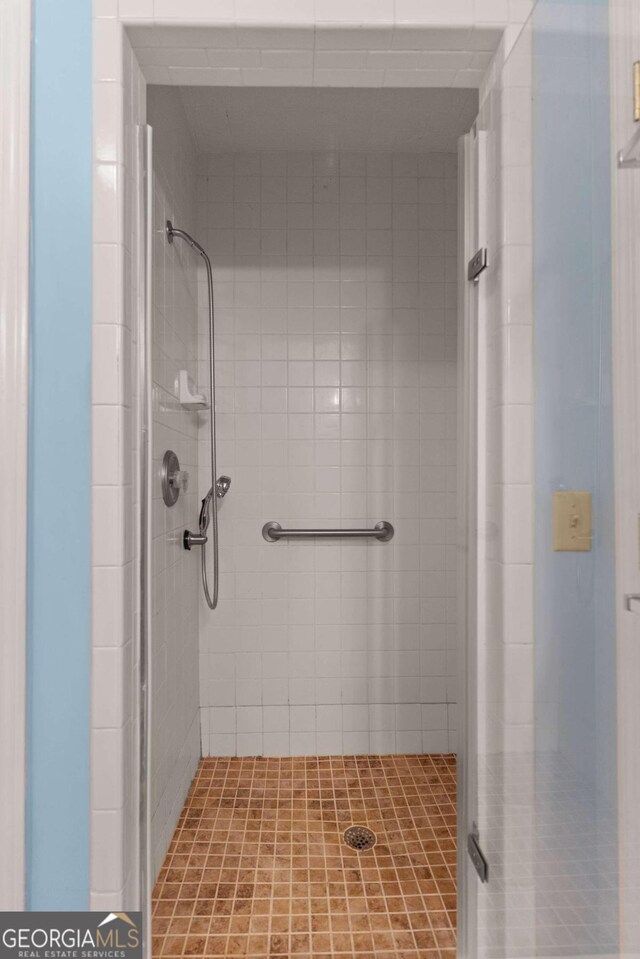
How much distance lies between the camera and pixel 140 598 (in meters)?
1.10

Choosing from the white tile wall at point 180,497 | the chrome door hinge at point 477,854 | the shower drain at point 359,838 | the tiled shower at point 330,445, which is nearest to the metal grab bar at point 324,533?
the tiled shower at point 330,445

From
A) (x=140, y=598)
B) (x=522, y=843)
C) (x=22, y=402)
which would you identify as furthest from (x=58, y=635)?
(x=522, y=843)

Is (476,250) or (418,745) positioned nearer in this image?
(476,250)

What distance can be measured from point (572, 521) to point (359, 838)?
51.9 inches

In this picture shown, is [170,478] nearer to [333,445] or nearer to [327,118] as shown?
[333,445]

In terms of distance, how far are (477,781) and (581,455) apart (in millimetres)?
690

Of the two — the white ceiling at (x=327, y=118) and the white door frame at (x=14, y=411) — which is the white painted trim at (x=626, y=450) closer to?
the white door frame at (x=14, y=411)

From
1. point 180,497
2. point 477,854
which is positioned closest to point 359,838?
point 477,854

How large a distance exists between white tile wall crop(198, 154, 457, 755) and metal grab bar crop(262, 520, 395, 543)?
0.15ft

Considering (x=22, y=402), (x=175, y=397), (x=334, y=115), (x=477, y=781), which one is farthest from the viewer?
(x=334, y=115)

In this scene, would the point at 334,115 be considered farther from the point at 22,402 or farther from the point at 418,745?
the point at 418,745

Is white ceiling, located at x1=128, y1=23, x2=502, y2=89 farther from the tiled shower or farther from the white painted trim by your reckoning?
the tiled shower

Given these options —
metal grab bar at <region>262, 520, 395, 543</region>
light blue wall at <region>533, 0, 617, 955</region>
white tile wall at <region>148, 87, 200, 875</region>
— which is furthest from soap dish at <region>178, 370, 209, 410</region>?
light blue wall at <region>533, 0, 617, 955</region>

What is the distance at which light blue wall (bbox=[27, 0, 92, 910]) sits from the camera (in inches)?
40.8
